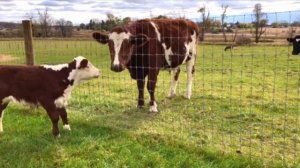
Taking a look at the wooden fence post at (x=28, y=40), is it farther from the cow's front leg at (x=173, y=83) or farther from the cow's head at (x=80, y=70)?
the cow's front leg at (x=173, y=83)

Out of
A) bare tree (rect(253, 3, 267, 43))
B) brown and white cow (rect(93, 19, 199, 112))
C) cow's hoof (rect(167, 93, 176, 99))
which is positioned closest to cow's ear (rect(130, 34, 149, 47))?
brown and white cow (rect(93, 19, 199, 112))

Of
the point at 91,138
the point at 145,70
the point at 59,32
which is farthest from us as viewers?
the point at 59,32

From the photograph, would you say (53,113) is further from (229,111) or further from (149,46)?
(229,111)

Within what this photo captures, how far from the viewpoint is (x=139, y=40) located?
6.78 m

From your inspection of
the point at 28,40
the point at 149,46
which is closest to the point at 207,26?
the point at 149,46

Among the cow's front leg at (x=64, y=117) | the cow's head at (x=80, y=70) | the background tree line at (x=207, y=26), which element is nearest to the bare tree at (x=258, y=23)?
the background tree line at (x=207, y=26)

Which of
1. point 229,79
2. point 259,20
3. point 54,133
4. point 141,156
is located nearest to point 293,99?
point 229,79

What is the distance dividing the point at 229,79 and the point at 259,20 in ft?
23.5

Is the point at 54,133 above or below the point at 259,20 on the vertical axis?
below

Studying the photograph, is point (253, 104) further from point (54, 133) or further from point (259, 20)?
point (54, 133)

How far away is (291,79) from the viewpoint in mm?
11859

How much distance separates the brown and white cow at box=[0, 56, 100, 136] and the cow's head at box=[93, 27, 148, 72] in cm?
73

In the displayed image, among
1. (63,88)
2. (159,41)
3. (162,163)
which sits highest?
(159,41)

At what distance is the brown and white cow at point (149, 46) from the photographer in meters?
6.52
